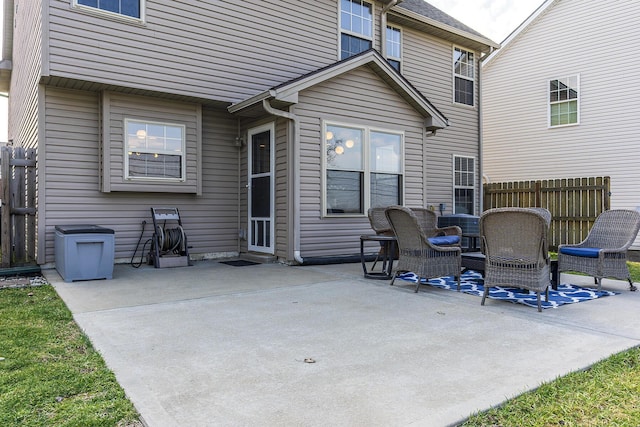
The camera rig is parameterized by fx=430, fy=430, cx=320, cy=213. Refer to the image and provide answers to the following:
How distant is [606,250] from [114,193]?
267 inches

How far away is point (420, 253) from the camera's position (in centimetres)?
486

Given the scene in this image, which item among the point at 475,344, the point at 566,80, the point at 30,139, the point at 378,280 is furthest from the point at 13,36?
the point at 566,80

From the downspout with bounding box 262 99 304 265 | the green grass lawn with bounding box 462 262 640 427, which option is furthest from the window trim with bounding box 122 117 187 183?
the green grass lawn with bounding box 462 262 640 427

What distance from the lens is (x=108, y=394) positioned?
217 centimetres

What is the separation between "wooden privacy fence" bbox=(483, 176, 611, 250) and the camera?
9188mm

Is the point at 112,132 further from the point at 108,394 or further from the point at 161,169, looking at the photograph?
the point at 108,394

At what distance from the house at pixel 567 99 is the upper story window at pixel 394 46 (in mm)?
5281

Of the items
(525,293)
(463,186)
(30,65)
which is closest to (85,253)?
(30,65)

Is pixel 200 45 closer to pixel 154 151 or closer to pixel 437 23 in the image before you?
pixel 154 151

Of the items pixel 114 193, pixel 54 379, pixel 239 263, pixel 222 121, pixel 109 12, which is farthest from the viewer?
pixel 222 121

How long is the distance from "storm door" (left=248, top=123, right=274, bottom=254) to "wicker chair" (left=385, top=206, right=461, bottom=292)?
9.52 feet

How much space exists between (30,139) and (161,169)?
2.67m

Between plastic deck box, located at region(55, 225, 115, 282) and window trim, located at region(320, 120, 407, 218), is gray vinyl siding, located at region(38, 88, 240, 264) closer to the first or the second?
plastic deck box, located at region(55, 225, 115, 282)

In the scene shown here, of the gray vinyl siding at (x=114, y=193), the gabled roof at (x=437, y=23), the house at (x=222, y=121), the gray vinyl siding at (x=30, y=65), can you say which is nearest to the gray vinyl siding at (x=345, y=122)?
the house at (x=222, y=121)
